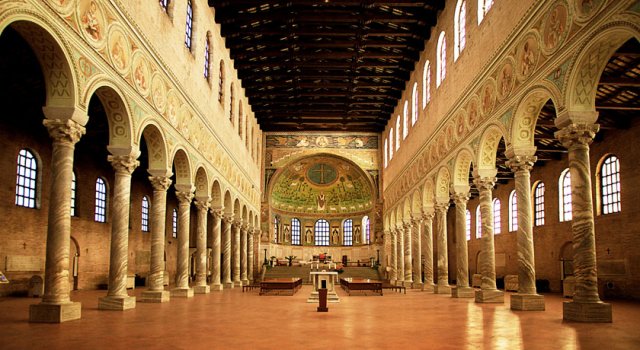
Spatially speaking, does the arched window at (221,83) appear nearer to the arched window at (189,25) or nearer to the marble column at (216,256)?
the arched window at (189,25)

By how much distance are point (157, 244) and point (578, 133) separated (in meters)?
15.1

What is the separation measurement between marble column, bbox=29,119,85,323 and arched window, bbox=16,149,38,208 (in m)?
11.8

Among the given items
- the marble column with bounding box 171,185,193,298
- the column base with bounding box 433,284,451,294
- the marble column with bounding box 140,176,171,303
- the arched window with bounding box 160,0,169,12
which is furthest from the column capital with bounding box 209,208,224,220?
the arched window with bounding box 160,0,169,12

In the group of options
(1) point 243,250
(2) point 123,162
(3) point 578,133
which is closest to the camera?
(3) point 578,133

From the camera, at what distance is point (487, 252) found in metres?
21.3

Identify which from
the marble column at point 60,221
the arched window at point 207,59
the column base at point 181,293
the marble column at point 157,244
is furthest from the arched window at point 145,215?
the marble column at point 60,221

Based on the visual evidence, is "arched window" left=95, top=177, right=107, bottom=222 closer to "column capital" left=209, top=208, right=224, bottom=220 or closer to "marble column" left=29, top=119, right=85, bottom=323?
"column capital" left=209, top=208, right=224, bottom=220

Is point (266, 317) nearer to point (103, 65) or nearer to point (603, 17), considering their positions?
point (103, 65)

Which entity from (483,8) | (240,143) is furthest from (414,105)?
(483,8)

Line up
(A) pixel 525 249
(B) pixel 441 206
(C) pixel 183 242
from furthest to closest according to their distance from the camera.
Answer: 1. (B) pixel 441 206
2. (C) pixel 183 242
3. (A) pixel 525 249

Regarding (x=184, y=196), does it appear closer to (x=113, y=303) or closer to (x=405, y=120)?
(x=113, y=303)

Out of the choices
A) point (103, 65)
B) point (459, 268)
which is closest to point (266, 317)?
point (103, 65)

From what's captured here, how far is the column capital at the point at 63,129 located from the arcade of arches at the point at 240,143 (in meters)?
0.03

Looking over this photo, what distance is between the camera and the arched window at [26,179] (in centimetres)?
2427
